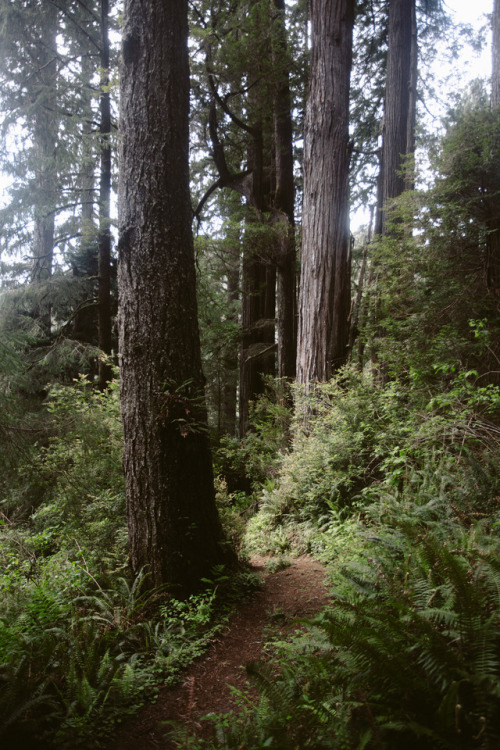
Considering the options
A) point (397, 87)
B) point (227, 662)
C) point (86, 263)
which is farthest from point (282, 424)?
point (86, 263)

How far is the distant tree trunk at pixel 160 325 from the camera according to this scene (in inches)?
151

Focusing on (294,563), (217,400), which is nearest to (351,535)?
(294,563)

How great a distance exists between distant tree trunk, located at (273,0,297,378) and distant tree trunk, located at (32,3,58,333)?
22.3ft

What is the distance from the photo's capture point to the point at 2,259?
12734 millimetres

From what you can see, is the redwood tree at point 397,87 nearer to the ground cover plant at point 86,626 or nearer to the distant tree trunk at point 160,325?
the distant tree trunk at point 160,325

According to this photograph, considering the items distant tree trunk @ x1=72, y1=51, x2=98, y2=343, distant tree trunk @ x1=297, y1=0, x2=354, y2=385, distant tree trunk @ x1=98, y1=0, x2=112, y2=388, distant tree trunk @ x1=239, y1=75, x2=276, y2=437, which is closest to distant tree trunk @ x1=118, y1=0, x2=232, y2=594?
distant tree trunk @ x1=297, y1=0, x2=354, y2=385

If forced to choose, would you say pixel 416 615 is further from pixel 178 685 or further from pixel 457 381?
pixel 457 381

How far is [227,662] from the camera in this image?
3162mm

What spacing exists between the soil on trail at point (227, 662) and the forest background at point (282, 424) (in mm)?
126

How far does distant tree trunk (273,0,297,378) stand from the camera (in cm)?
852

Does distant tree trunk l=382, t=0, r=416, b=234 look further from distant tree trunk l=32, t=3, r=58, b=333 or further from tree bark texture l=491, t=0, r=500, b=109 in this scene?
distant tree trunk l=32, t=3, r=58, b=333

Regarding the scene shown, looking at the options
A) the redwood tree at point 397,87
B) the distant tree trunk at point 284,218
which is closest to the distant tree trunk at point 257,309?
the distant tree trunk at point 284,218

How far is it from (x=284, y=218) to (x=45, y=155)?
8728 millimetres

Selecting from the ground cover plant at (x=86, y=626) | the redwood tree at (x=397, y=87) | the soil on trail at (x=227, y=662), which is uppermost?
the redwood tree at (x=397, y=87)
